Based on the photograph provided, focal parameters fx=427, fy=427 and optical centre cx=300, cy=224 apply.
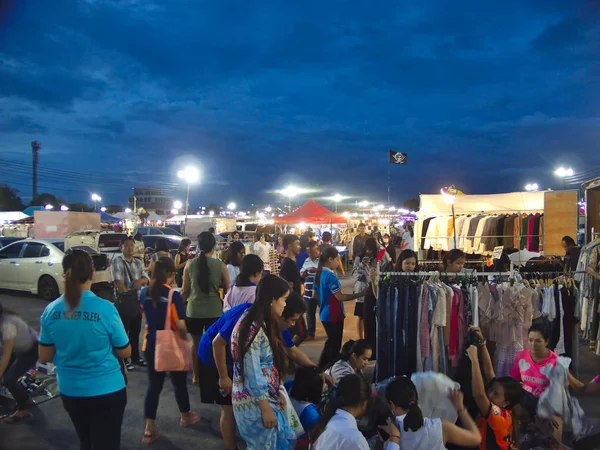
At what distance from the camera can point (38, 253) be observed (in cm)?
1178

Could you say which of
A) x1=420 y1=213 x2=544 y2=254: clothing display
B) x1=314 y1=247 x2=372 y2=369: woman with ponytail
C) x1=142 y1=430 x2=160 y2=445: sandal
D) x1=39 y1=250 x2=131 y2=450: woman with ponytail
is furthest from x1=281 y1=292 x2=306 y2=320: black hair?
x1=420 y1=213 x2=544 y2=254: clothing display

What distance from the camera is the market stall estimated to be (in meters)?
9.32

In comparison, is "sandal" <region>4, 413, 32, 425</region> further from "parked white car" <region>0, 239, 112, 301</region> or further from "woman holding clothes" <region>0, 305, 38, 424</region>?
"parked white car" <region>0, 239, 112, 301</region>

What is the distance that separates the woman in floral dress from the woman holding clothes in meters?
2.49

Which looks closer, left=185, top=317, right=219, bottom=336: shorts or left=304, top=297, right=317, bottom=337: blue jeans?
left=185, top=317, right=219, bottom=336: shorts

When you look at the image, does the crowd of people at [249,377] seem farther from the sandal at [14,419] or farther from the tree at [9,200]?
the tree at [9,200]

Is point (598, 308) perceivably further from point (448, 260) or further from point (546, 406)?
point (546, 406)

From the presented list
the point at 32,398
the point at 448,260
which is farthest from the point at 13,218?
the point at 448,260

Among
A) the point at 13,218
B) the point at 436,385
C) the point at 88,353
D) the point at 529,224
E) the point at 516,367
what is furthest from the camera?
the point at 13,218

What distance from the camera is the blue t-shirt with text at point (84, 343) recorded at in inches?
106

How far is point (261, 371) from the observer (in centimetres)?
262

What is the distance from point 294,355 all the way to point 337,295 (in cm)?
219

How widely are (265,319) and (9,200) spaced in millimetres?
65460

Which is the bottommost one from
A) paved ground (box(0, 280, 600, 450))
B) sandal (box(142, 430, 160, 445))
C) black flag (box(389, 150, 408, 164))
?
paved ground (box(0, 280, 600, 450))
